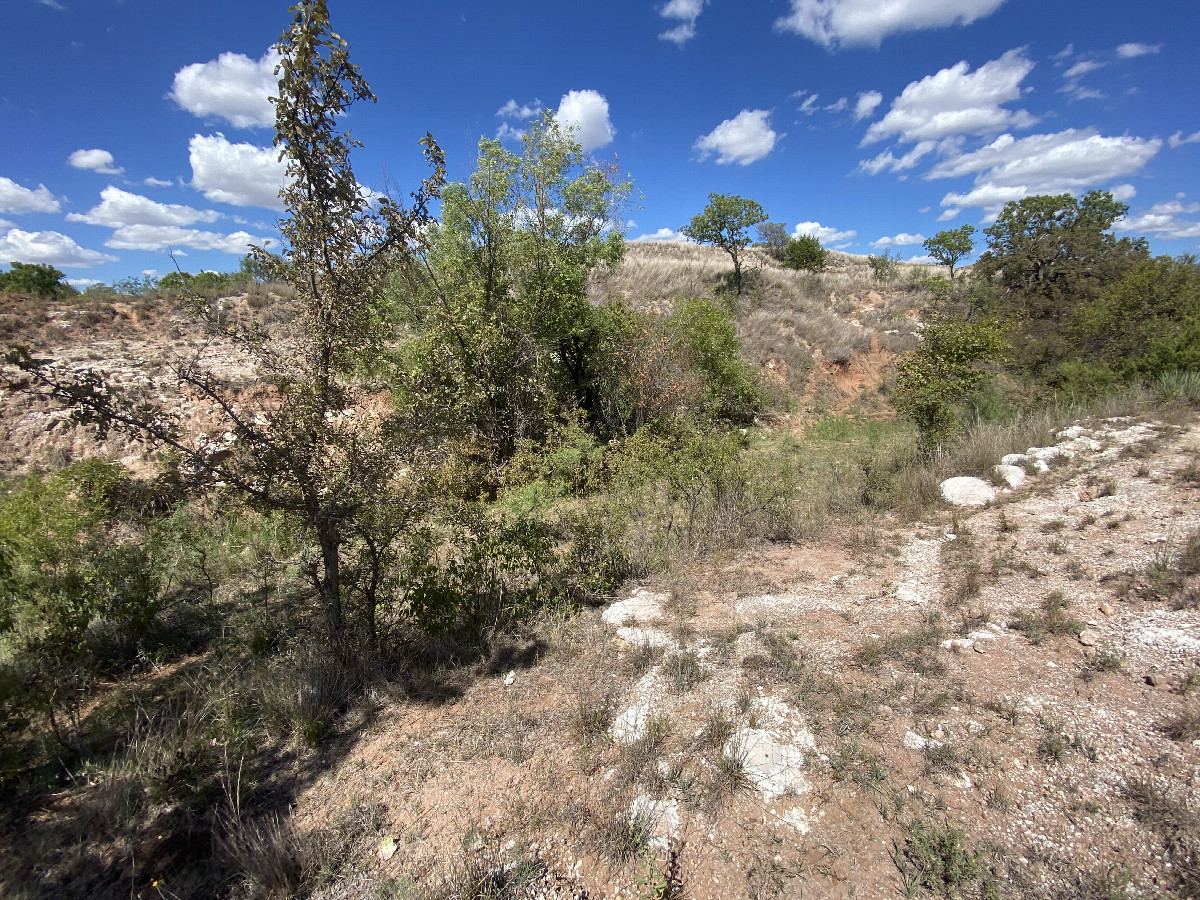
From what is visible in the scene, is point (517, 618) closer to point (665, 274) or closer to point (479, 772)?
point (479, 772)

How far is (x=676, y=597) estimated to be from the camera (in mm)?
4941

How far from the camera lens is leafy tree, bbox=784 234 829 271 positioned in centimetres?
2956

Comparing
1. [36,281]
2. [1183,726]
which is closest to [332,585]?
[1183,726]

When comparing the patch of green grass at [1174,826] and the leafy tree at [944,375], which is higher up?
the leafy tree at [944,375]

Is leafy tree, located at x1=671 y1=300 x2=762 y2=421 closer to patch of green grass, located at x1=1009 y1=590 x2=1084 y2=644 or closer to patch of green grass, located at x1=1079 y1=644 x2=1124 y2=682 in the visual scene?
patch of green grass, located at x1=1009 y1=590 x2=1084 y2=644

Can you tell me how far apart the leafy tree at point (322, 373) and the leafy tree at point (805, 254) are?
99.5 ft

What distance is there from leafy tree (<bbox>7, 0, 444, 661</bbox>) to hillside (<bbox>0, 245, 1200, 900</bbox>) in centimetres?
22

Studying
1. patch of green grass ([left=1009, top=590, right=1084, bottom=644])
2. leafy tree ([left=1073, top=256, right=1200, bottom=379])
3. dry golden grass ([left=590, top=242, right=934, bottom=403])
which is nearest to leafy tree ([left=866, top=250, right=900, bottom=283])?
dry golden grass ([left=590, top=242, right=934, bottom=403])

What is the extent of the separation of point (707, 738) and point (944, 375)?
313 inches

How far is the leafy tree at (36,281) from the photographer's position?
1412cm

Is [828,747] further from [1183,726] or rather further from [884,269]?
[884,269]

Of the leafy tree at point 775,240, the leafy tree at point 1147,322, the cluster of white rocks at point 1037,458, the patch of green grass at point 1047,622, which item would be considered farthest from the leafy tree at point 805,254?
the patch of green grass at point 1047,622

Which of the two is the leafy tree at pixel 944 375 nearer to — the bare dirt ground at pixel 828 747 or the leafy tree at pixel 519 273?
the bare dirt ground at pixel 828 747

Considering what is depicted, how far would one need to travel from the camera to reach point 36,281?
1536cm
